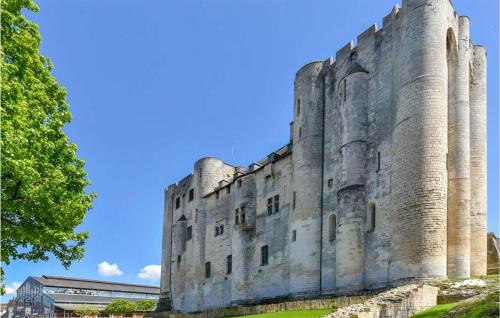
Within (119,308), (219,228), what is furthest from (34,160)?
(119,308)

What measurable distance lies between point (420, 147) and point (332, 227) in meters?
10.6

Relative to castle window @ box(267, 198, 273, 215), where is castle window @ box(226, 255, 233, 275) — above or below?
below

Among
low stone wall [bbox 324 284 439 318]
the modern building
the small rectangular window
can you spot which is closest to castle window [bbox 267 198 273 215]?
the small rectangular window

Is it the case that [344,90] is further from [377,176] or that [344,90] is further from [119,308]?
[119,308]

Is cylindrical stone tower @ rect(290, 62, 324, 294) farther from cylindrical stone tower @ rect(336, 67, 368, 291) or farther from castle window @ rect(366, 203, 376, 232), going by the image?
castle window @ rect(366, 203, 376, 232)

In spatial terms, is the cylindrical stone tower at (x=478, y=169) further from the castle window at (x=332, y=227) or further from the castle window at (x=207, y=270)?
the castle window at (x=207, y=270)

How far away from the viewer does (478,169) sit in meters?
38.7

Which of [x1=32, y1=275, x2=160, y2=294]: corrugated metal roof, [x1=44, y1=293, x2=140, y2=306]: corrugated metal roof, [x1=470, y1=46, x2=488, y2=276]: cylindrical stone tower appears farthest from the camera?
[x1=32, y1=275, x2=160, y2=294]: corrugated metal roof

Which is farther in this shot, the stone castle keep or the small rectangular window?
the small rectangular window

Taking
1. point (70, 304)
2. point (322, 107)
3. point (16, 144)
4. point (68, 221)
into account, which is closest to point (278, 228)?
point (322, 107)

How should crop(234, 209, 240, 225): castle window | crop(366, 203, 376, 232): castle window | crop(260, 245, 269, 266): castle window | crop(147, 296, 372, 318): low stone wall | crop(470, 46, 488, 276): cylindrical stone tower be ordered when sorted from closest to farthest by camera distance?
crop(147, 296, 372, 318): low stone wall → crop(470, 46, 488, 276): cylindrical stone tower → crop(366, 203, 376, 232): castle window → crop(260, 245, 269, 266): castle window → crop(234, 209, 240, 225): castle window

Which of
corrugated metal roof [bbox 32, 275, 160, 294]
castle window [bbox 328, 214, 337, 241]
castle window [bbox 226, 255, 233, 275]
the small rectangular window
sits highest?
the small rectangular window

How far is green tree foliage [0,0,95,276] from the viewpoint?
1722 cm

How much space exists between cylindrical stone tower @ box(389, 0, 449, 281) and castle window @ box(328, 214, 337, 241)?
23.9 ft
